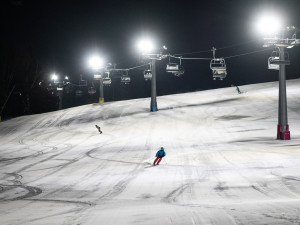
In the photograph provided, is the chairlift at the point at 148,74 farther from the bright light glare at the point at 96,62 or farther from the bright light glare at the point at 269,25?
the bright light glare at the point at 269,25

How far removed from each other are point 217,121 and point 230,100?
39.7 feet

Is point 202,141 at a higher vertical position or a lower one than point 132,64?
lower

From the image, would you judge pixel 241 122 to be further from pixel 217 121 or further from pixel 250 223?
pixel 250 223

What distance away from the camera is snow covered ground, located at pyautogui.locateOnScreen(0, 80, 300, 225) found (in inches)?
347

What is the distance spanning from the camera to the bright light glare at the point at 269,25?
20969 millimetres

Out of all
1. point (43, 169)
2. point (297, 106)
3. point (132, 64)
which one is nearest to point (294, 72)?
point (132, 64)

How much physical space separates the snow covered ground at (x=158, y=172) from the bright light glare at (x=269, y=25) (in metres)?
5.59

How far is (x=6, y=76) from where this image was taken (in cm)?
7100

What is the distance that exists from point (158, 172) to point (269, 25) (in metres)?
10.2

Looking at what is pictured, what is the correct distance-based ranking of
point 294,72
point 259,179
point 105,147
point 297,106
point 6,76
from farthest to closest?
point 294,72
point 6,76
point 297,106
point 105,147
point 259,179

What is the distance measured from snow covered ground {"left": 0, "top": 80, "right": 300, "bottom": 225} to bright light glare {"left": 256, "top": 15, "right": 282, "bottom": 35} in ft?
18.3

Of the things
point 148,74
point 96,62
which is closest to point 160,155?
point 148,74

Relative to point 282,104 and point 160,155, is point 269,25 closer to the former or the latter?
point 282,104


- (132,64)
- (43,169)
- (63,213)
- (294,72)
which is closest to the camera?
(63,213)
